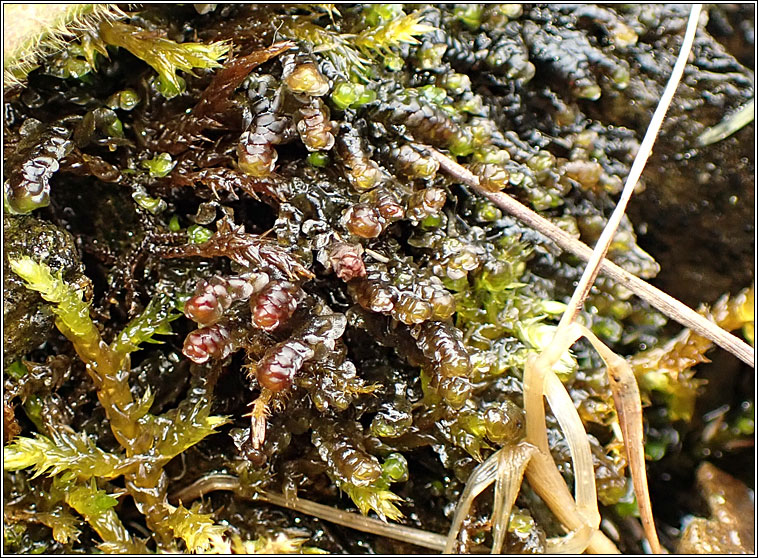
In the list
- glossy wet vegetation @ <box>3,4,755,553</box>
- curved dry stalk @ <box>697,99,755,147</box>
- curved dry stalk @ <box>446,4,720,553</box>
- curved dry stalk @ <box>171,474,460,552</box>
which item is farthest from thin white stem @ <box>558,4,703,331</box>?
curved dry stalk @ <box>171,474,460,552</box>

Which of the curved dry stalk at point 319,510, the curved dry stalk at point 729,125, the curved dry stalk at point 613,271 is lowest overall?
the curved dry stalk at point 319,510

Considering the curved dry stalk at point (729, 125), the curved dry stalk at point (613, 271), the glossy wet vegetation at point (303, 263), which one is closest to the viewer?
the glossy wet vegetation at point (303, 263)

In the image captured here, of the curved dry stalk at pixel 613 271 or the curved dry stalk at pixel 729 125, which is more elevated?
the curved dry stalk at pixel 729 125

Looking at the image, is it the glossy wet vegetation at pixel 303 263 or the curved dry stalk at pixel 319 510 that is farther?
the curved dry stalk at pixel 319 510

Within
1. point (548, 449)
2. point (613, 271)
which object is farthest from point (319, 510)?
point (613, 271)

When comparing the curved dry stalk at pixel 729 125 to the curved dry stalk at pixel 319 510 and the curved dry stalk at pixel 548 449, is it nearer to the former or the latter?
the curved dry stalk at pixel 548 449

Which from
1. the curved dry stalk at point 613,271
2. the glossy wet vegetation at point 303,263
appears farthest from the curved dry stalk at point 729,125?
the curved dry stalk at point 613,271

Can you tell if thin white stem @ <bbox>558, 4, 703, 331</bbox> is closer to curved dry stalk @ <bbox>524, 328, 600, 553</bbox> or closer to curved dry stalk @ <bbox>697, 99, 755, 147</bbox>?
curved dry stalk @ <bbox>524, 328, 600, 553</bbox>

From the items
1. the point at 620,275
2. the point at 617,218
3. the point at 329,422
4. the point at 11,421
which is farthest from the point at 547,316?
the point at 11,421

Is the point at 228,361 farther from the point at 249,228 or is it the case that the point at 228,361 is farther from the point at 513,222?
the point at 513,222

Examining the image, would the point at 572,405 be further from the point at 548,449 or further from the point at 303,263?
the point at 303,263
